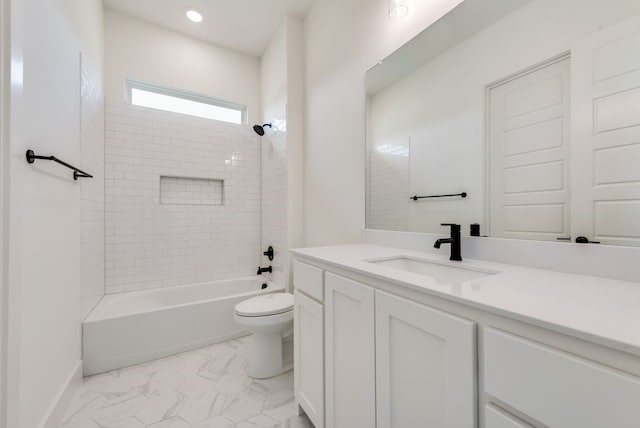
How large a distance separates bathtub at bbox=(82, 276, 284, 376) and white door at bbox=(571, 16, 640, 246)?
2287 millimetres

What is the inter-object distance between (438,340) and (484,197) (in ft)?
2.41

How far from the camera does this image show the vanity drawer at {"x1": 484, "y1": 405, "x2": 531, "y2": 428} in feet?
1.72

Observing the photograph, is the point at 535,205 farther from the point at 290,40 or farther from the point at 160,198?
the point at 160,198

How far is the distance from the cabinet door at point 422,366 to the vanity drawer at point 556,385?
56 mm

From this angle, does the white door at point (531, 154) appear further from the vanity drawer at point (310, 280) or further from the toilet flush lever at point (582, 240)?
the vanity drawer at point (310, 280)

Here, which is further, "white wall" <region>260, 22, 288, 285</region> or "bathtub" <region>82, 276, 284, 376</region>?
"white wall" <region>260, 22, 288, 285</region>

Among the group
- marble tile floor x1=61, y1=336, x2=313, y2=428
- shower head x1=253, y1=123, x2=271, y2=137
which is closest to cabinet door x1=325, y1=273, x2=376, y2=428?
marble tile floor x1=61, y1=336, x2=313, y2=428

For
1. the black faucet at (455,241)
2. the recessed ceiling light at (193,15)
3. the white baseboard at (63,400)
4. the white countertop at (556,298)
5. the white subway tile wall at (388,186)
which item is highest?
the recessed ceiling light at (193,15)

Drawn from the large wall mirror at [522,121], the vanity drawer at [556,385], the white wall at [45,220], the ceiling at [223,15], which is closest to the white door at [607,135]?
the large wall mirror at [522,121]

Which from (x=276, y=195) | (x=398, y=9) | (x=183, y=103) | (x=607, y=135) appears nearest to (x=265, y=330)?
(x=276, y=195)

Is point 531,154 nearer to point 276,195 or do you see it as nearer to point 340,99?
point 340,99

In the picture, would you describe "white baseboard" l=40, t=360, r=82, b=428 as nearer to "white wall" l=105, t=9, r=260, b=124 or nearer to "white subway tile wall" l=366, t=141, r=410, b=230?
"white subway tile wall" l=366, t=141, r=410, b=230

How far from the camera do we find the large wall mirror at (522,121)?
2.62 ft

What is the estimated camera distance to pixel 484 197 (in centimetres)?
114
